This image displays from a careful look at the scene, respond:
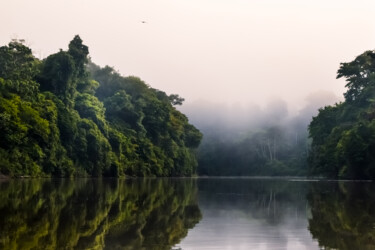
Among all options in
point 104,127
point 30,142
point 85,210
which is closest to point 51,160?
point 30,142

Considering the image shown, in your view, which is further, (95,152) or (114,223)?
(95,152)

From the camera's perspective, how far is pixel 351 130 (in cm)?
6781

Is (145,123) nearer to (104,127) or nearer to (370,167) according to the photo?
(104,127)

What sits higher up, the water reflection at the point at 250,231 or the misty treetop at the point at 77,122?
the misty treetop at the point at 77,122

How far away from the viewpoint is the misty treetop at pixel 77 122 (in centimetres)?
5178

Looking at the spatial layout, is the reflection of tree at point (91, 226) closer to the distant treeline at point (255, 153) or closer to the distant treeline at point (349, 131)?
the distant treeline at point (349, 131)

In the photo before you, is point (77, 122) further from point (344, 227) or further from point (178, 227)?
point (344, 227)

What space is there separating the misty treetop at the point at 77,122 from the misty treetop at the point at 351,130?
26.2 metres

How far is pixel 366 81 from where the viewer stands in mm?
80500

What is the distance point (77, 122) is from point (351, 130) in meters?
32.2

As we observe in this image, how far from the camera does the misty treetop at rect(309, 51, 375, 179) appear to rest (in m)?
65.9

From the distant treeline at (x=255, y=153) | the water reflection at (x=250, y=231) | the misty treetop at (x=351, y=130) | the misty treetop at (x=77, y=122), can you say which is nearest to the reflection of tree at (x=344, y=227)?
the water reflection at (x=250, y=231)

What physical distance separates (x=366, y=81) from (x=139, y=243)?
75.9 m

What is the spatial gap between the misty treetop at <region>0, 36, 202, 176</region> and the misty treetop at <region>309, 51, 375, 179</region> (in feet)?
86.0
